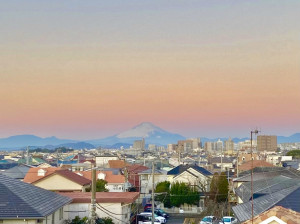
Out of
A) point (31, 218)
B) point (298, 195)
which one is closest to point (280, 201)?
point (298, 195)

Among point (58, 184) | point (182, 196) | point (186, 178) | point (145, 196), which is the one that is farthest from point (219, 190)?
point (58, 184)

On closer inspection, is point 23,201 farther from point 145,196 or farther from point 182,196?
point 145,196

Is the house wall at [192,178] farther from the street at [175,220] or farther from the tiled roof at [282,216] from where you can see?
the tiled roof at [282,216]

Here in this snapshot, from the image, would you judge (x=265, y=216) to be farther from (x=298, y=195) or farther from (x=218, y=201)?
(x=218, y=201)

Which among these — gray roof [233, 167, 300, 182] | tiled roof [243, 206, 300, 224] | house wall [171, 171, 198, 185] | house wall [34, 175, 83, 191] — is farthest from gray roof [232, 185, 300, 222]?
house wall [171, 171, 198, 185]

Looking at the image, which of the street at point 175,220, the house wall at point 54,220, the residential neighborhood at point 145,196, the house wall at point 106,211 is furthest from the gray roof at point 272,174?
the house wall at point 54,220

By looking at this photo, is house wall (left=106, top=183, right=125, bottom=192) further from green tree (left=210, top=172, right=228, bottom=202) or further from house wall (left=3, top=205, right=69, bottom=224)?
house wall (left=3, top=205, right=69, bottom=224)
